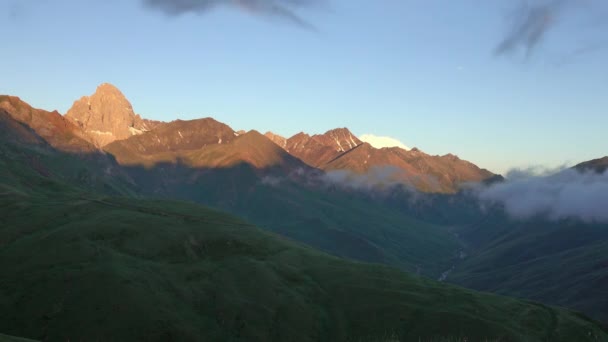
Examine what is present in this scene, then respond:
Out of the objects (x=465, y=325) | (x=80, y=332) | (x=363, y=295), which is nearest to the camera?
(x=80, y=332)

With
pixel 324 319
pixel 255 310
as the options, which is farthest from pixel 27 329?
pixel 324 319

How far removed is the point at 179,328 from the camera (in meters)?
149

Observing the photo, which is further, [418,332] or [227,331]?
[418,332]

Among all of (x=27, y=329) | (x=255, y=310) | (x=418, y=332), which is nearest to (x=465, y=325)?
(x=418, y=332)

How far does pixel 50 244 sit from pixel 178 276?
42701 mm

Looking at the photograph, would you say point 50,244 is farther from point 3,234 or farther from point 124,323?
point 124,323

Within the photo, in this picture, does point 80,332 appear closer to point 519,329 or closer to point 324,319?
point 324,319

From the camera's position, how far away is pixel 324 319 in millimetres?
179375

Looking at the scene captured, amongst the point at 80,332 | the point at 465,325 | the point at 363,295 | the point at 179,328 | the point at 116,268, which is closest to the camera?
the point at 80,332

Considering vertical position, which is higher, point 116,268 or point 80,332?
point 116,268

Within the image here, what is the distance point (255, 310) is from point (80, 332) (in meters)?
50.3

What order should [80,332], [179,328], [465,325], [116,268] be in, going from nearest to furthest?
[80,332], [179,328], [116,268], [465,325]

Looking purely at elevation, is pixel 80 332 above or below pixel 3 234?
below

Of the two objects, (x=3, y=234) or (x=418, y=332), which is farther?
(x=3, y=234)
